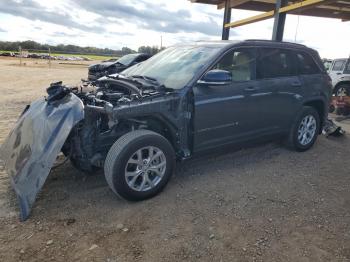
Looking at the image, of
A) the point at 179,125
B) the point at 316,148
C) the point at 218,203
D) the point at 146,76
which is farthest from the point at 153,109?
the point at 316,148

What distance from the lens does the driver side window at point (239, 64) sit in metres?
4.58

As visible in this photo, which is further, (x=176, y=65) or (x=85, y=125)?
(x=176, y=65)

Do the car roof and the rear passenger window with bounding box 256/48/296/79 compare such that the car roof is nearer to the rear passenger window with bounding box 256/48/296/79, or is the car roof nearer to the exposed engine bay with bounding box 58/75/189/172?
the rear passenger window with bounding box 256/48/296/79

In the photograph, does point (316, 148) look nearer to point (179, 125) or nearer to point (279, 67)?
point (279, 67)

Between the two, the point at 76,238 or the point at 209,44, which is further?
the point at 209,44

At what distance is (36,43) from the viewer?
6009 cm

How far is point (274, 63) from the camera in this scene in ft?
17.1

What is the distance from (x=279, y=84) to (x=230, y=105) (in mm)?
1126

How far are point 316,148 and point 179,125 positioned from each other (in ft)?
10.6

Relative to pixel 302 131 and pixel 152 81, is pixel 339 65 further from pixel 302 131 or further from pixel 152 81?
pixel 152 81

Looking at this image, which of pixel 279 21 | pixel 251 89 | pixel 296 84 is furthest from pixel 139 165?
pixel 279 21

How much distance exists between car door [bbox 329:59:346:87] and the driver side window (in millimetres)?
8863

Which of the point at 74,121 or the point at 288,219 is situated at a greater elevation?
the point at 74,121

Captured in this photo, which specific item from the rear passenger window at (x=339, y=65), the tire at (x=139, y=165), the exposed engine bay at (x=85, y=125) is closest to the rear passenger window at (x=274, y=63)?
the exposed engine bay at (x=85, y=125)
